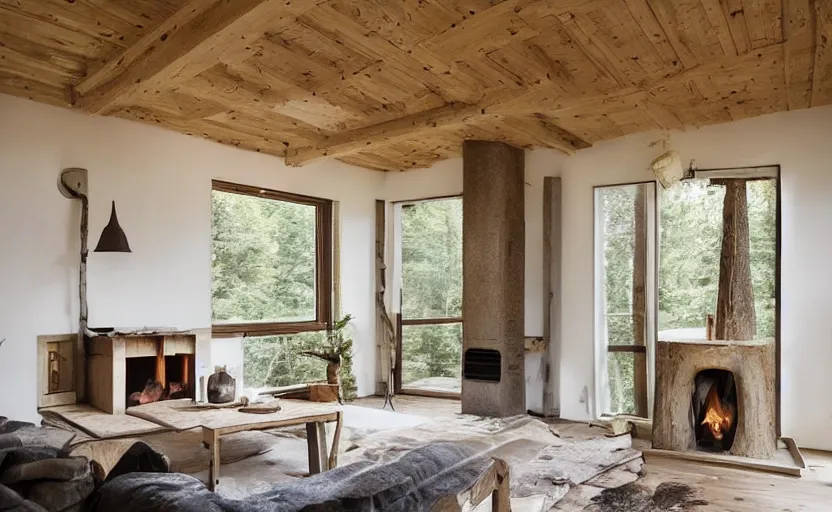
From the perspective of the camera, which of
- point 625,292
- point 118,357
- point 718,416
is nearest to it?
point 118,357

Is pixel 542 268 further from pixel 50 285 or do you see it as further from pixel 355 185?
pixel 50 285

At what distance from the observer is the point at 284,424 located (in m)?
3.29

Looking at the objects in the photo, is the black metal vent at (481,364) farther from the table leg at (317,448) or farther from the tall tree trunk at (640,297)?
the table leg at (317,448)

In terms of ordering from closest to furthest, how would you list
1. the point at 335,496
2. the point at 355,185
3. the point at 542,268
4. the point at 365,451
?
the point at 335,496, the point at 365,451, the point at 542,268, the point at 355,185

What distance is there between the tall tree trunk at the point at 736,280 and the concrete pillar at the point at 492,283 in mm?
1685

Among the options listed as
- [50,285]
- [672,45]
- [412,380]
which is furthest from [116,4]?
[412,380]

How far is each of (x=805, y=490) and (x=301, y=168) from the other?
4.83m

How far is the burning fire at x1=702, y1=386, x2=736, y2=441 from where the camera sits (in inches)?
172

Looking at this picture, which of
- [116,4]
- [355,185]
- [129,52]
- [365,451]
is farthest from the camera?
[355,185]

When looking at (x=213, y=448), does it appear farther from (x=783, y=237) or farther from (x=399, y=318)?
(x=783, y=237)

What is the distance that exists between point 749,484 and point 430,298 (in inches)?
156

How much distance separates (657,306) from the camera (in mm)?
5242

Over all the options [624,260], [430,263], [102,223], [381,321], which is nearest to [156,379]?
[102,223]

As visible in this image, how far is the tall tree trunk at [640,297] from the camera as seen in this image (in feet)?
17.4
